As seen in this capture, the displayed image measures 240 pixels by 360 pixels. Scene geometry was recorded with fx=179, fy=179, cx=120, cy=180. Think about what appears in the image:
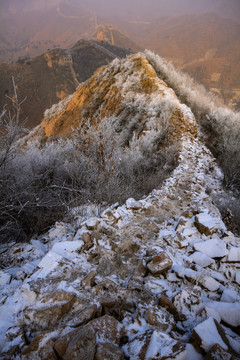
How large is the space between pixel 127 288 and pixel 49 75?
Answer: 56402 millimetres

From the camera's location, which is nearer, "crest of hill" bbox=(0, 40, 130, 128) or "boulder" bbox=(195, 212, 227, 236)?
"boulder" bbox=(195, 212, 227, 236)

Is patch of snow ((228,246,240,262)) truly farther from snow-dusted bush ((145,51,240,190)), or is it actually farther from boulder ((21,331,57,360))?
snow-dusted bush ((145,51,240,190))

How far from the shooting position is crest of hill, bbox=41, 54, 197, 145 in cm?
668

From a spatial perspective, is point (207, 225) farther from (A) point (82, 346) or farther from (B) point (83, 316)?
(A) point (82, 346)

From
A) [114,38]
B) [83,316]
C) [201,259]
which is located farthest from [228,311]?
[114,38]

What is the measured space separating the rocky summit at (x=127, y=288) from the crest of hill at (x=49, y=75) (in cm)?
4194

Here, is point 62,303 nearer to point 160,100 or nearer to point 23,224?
point 23,224

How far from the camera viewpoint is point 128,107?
8906 mm

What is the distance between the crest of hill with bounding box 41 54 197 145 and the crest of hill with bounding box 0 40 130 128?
3095 cm

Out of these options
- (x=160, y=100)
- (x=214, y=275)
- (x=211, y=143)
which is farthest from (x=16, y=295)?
(x=160, y=100)

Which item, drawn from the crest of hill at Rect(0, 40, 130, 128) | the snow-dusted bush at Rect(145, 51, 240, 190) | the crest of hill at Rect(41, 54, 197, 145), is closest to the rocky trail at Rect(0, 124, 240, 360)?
the crest of hill at Rect(41, 54, 197, 145)

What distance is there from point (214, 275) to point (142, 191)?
2.31 meters

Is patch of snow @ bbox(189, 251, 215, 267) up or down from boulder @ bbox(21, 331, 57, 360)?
up

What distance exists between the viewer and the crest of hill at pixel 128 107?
21.9 ft
